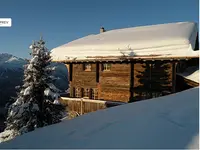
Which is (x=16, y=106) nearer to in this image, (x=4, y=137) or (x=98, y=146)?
(x=4, y=137)

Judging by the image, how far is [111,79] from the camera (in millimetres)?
16438

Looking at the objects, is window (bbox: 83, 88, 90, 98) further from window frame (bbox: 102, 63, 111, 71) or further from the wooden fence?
window frame (bbox: 102, 63, 111, 71)

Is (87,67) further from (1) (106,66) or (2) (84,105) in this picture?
(2) (84,105)

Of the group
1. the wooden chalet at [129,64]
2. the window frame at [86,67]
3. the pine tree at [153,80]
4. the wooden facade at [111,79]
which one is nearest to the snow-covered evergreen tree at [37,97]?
the wooden chalet at [129,64]

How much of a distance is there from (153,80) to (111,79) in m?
3.06

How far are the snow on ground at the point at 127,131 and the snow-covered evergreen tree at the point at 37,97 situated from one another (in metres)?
8.31

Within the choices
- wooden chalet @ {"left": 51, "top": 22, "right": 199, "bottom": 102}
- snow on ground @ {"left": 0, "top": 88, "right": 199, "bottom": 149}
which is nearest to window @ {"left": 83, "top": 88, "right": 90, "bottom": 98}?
wooden chalet @ {"left": 51, "top": 22, "right": 199, "bottom": 102}

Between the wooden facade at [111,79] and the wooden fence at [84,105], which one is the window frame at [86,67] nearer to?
the wooden facade at [111,79]

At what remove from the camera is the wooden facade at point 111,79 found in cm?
1469

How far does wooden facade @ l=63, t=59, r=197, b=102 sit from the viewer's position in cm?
1469

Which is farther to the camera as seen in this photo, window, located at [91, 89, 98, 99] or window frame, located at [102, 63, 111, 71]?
window, located at [91, 89, 98, 99]

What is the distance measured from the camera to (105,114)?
381 cm

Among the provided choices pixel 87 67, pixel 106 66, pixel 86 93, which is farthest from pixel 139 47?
pixel 86 93

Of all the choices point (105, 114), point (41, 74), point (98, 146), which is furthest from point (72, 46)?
point (98, 146)
